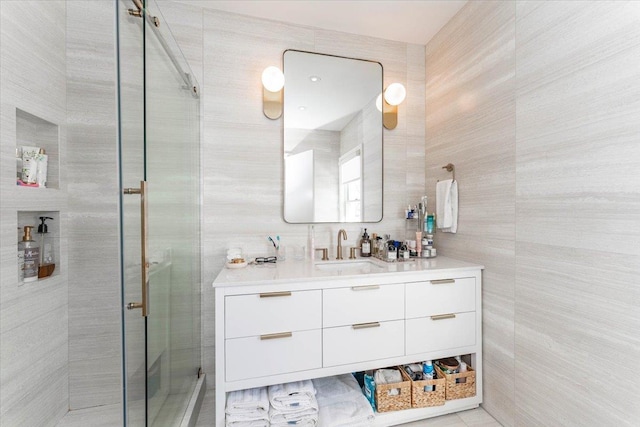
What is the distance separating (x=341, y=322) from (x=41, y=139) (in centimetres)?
179

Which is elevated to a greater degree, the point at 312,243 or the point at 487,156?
the point at 487,156

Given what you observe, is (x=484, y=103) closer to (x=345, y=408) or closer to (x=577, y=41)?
(x=577, y=41)

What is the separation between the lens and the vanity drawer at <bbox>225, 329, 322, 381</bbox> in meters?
1.27

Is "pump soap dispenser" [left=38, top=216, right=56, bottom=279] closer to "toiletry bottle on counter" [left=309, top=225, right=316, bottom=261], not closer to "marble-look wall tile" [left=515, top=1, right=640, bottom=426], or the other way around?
"toiletry bottle on counter" [left=309, top=225, right=316, bottom=261]

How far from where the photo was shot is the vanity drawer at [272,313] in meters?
1.27

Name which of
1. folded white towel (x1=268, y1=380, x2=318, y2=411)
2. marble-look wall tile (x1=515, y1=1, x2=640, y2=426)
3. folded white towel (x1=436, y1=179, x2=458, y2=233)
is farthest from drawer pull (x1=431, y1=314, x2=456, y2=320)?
folded white towel (x1=268, y1=380, x2=318, y2=411)

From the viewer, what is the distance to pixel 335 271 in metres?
1.55

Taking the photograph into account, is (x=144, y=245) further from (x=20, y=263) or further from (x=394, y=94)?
(x=394, y=94)

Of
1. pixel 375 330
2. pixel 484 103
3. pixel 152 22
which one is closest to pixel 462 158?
pixel 484 103

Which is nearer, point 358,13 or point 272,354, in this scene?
point 272,354

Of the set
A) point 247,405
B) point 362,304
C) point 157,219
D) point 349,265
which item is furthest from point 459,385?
point 157,219

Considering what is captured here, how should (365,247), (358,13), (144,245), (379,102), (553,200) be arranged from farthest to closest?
(379,102) < (365,247) < (358,13) < (553,200) < (144,245)

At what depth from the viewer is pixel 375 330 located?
1445 millimetres

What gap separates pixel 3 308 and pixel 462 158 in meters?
2.42
